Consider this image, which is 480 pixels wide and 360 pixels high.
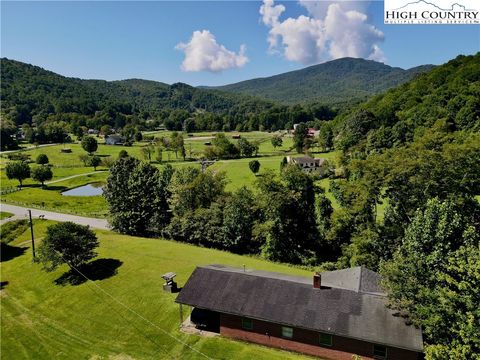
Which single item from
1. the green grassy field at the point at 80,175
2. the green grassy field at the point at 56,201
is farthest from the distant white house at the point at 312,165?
the green grassy field at the point at 56,201

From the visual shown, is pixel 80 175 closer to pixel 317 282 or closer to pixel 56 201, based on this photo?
pixel 56 201

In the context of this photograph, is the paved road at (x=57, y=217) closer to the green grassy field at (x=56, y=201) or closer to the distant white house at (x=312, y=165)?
the green grassy field at (x=56, y=201)

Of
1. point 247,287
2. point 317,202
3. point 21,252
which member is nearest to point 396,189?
point 317,202

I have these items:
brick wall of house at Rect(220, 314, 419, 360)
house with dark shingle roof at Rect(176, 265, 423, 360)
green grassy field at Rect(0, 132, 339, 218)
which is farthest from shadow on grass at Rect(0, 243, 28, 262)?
brick wall of house at Rect(220, 314, 419, 360)

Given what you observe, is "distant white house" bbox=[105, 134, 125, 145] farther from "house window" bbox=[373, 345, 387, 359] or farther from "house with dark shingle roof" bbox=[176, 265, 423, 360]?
"house window" bbox=[373, 345, 387, 359]

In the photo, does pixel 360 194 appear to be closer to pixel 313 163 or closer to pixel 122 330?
pixel 122 330

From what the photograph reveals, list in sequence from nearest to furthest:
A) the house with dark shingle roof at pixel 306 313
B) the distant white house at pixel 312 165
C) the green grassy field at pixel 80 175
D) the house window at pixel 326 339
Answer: the house with dark shingle roof at pixel 306 313 < the house window at pixel 326 339 < the green grassy field at pixel 80 175 < the distant white house at pixel 312 165
